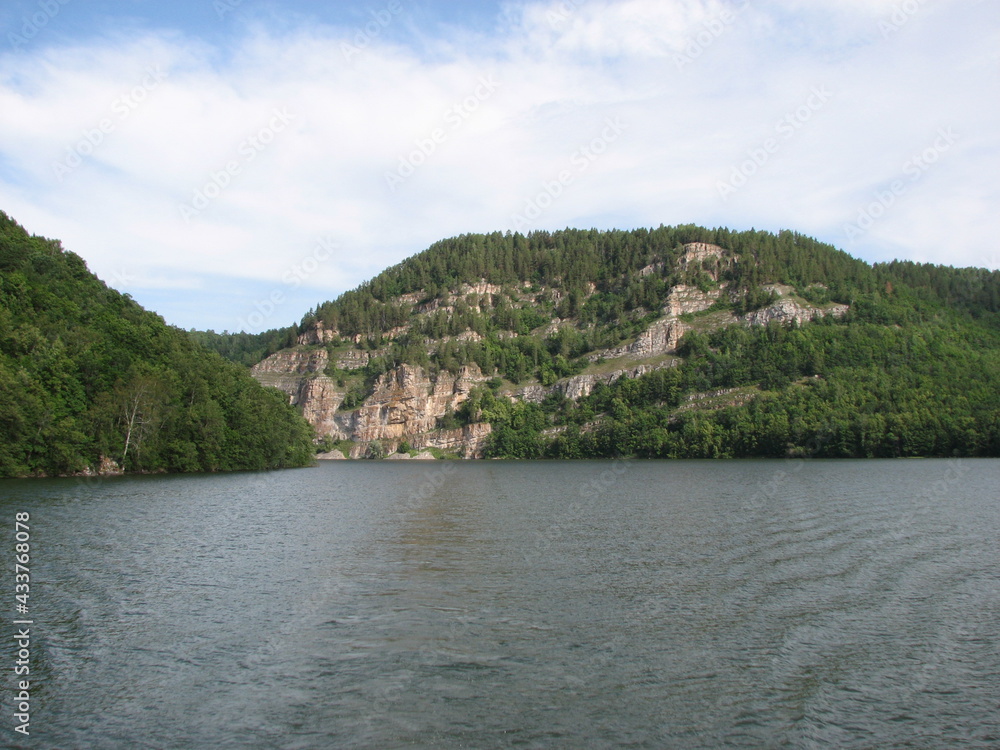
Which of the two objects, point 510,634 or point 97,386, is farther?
point 97,386

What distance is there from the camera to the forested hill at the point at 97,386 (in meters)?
64.2

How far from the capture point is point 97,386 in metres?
73.4

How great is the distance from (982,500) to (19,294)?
94.7 m

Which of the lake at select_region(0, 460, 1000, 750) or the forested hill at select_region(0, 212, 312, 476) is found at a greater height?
the forested hill at select_region(0, 212, 312, 476)

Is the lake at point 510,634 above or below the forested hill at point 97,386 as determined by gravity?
below

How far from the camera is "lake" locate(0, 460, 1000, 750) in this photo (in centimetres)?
1281

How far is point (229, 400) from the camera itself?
94438 mm

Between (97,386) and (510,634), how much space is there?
237ft

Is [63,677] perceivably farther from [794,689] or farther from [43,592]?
[794,689]

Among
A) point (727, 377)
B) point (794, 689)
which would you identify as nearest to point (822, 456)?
point (727, 377)

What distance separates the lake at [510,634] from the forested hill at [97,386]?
31534mm

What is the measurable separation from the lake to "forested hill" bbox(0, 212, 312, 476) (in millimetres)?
31534

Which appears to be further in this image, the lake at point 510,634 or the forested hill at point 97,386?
the forested hill at point 97,386

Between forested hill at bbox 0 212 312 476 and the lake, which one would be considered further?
forested hill at bbox 0 212 312 476
